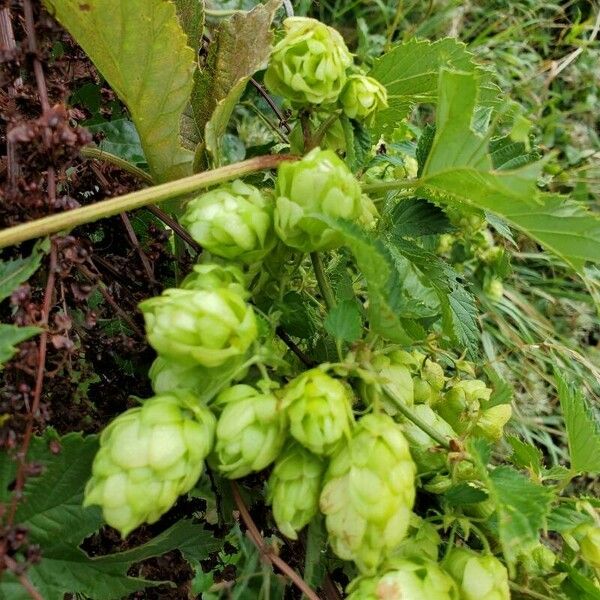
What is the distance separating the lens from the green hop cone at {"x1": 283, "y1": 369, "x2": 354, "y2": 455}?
15.3 inches

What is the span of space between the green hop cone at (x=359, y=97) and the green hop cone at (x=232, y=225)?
0.34ft

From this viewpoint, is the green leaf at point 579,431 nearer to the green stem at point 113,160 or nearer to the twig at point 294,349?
the twig at point 294,349

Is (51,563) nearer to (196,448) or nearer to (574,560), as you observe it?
(196,448)

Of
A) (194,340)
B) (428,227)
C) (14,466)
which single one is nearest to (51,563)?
(14,466)

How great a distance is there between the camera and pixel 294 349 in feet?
1.65

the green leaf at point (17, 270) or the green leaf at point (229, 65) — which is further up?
the green leaf at point (229, 65)

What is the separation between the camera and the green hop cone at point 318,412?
0.39 m

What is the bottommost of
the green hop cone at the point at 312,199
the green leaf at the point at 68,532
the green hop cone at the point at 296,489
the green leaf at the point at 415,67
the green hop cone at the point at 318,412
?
the green leaf at the point at 68,532

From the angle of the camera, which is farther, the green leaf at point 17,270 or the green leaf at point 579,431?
the green leaf at point 579,431

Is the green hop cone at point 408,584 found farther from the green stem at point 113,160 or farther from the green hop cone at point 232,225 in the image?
the green stem at point 113,160

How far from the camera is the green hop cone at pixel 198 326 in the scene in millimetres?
382

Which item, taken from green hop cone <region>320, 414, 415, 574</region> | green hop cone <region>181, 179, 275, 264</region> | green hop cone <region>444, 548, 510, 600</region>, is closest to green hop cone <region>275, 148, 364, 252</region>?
green hop cone <region>181, 179, 275, 264</region>

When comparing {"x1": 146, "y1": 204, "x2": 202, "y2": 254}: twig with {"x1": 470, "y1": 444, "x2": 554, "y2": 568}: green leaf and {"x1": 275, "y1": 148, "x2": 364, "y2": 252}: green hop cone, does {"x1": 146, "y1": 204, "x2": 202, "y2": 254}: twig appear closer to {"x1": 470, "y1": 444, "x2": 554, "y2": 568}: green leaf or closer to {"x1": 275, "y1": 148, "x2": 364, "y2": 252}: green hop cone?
{"x1": 275, "y1": 148, "x2": 364, "y2": 252}: green hop cone

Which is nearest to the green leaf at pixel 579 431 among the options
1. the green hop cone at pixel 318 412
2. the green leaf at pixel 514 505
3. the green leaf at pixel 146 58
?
the green leaf at pixel 514 505
